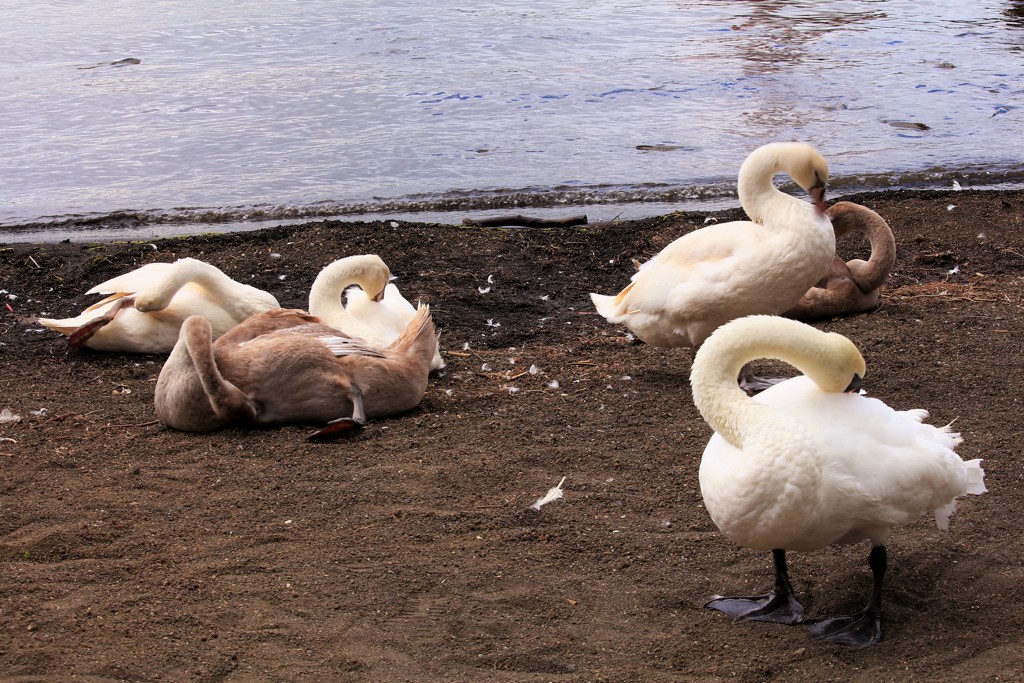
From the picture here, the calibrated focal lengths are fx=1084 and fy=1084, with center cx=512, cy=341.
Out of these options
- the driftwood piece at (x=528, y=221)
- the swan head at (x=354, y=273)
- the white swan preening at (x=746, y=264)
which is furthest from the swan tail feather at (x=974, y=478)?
→ the driftwood piece at (x=528, y=221)

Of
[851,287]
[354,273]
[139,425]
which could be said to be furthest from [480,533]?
[851,287]

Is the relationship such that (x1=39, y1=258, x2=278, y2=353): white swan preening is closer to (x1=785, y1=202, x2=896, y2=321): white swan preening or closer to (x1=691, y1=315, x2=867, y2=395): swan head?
(x1=785, y1=202, x2=896, y2=321): white swan preening

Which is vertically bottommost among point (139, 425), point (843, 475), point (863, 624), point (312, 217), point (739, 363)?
point (312, 217)

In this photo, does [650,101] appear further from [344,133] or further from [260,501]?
[260,501]

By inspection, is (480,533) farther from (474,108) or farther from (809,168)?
(474,108)

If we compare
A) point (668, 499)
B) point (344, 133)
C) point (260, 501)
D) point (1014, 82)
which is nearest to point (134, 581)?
point (260, 501)

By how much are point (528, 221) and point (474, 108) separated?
4.37 meters

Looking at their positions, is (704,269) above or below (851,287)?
above

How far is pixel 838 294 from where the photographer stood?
7.02 metres

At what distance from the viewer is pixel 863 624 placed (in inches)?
140

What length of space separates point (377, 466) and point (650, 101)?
9294 mm

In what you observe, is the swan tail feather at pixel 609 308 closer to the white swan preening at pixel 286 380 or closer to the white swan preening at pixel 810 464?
the white swan preening at pixel 286 380

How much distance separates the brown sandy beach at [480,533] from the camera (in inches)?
134

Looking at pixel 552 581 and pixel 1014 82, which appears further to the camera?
pixel 1014 82
